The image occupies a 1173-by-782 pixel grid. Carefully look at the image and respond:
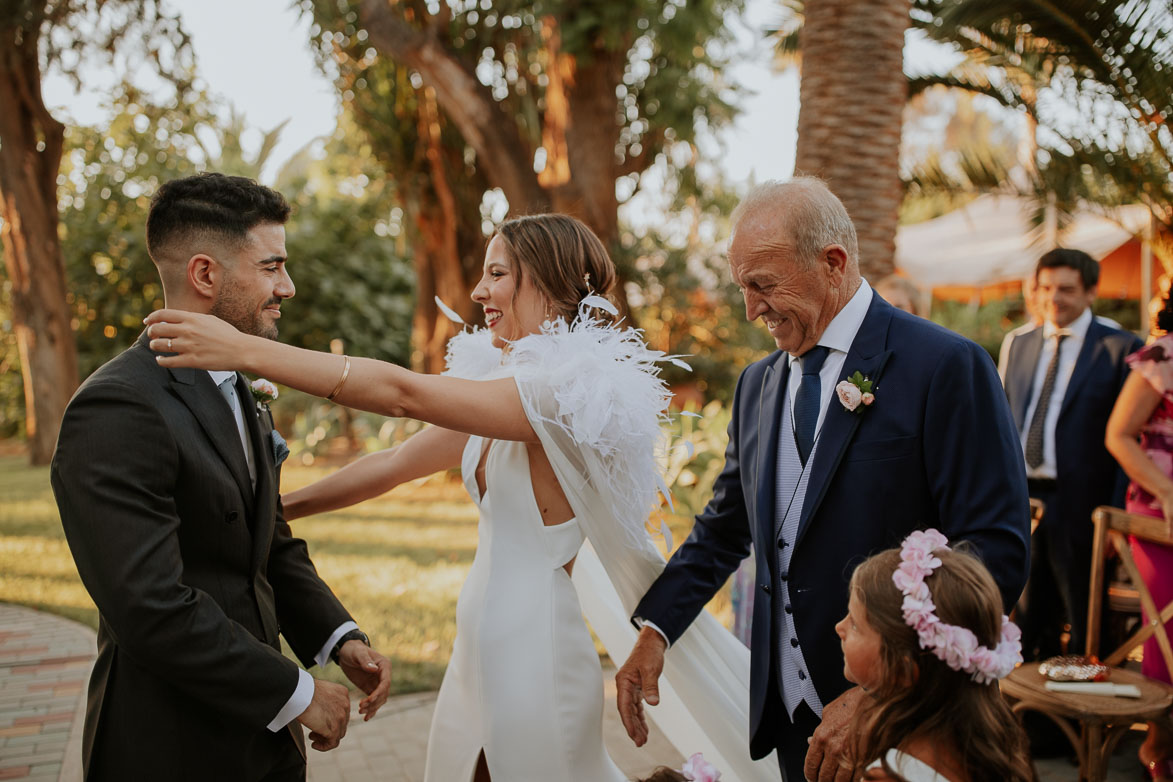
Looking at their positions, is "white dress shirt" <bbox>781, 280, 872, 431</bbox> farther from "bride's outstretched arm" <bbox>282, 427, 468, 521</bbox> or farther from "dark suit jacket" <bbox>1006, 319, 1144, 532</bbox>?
"dark suit jacket" <bbox>1006, 319, 1144, 532</bbox>

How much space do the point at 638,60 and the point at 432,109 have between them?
10.3 feet

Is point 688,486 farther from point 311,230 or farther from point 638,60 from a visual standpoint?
point 311,230

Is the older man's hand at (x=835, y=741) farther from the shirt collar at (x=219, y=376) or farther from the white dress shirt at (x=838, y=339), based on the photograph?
the shirt collar at (x=219, y=376)

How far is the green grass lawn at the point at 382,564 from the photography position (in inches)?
256

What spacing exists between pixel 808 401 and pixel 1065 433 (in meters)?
3.32

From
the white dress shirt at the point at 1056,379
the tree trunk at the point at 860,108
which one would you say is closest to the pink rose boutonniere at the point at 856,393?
the white dress shirt at the point at 1056,379

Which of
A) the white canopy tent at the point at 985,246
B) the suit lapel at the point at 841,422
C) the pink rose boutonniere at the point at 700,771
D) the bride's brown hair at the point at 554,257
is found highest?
the white canopy tent at the point at 985,246

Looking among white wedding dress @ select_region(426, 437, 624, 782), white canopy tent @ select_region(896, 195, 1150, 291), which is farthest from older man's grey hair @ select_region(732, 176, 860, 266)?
white canopy tent @ select_region(896, 195, 1150, 291)

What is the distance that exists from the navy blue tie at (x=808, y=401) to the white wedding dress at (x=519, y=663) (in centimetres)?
71

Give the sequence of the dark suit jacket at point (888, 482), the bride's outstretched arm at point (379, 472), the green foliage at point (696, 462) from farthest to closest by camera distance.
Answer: the green foliage at point (696, 462) → the bride's outstretched arm at point (379, 472) → the dark suit jacket at point (888, 482)

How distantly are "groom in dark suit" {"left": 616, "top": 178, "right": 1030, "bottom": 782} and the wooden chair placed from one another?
1886 mm

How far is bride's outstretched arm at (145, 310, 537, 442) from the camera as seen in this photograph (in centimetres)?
188

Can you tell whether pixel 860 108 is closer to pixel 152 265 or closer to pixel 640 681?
pixel 640 681

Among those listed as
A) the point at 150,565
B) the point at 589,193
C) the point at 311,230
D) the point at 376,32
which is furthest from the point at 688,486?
the point at 311,230
